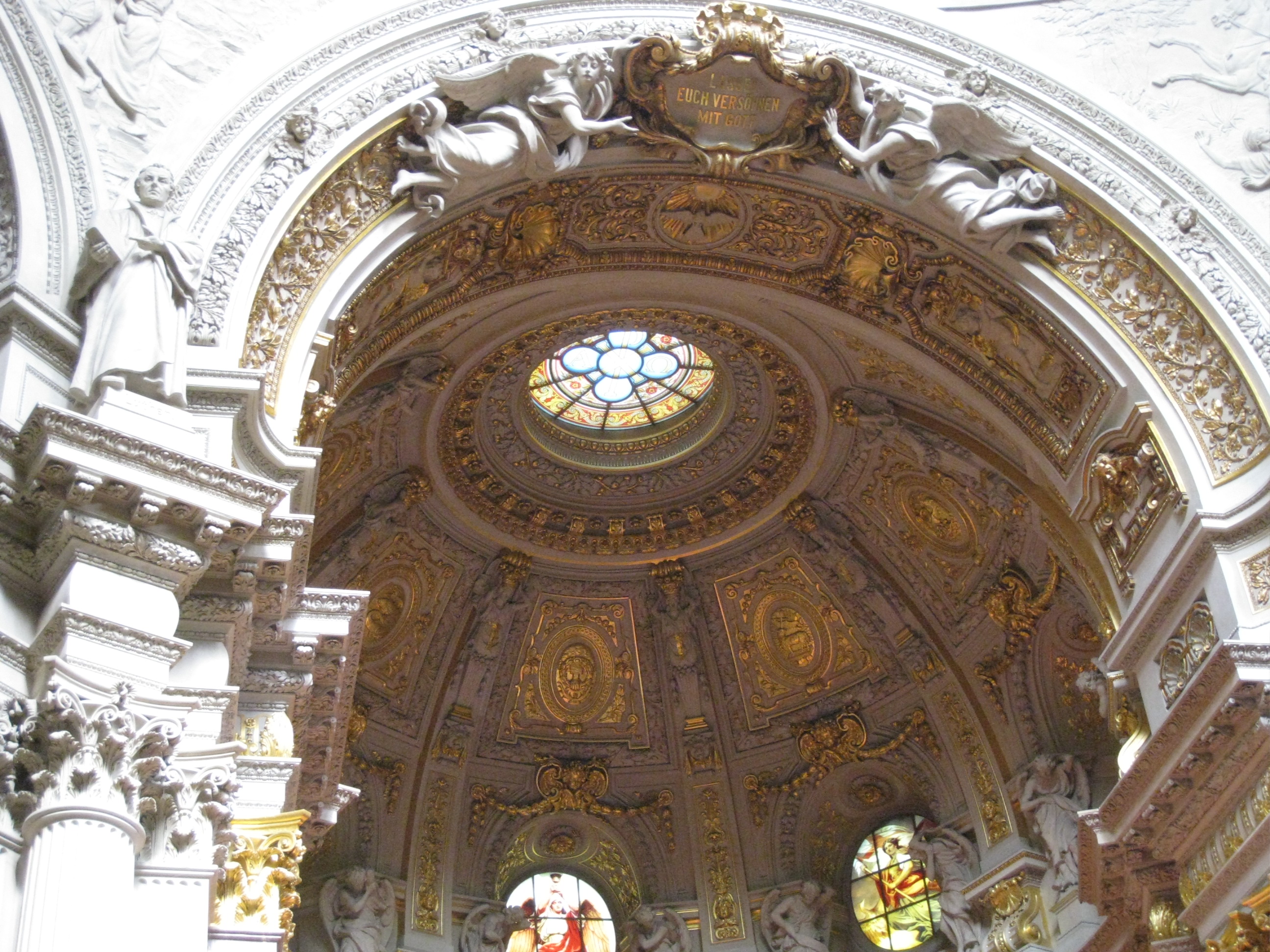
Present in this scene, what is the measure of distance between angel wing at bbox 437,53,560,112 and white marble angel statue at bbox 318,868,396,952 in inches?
305

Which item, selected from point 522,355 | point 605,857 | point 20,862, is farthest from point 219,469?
point 605,857

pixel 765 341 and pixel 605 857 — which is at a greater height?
pixel 765 341

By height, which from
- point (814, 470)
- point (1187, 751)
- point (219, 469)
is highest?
point (814, 470)

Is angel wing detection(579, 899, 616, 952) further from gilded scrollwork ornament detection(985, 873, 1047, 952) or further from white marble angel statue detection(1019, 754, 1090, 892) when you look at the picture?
white marble angel statue detection(1019, 754, 1090, 892)

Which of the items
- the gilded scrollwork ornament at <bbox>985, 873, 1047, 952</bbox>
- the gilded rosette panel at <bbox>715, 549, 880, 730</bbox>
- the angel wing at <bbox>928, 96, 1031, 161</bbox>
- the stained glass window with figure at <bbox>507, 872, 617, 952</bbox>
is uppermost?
the angel wing at <bbox>928, 96, 1031, 161</bbox>

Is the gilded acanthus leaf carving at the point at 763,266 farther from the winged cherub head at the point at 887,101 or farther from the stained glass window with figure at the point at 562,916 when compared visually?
the stained glass window with figure at the point at 562,916

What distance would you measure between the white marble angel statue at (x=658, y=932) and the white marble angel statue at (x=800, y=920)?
80 centimetres

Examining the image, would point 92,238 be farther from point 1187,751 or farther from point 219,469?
point 1187,751

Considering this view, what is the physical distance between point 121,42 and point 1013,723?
10.1 metres

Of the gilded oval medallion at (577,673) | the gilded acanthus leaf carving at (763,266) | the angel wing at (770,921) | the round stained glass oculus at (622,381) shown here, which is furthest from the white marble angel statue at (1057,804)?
the round stained glass oculus at (622,381)

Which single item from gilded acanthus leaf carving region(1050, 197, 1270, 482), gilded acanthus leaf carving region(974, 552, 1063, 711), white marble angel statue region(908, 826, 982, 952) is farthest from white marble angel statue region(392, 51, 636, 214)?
white marble angel statue region(908, 826, 982, 952)

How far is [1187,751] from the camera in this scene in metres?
11.4

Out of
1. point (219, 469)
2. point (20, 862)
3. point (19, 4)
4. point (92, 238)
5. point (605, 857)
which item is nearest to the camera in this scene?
point (20, 862)

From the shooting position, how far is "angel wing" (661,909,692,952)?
17.6 metres
